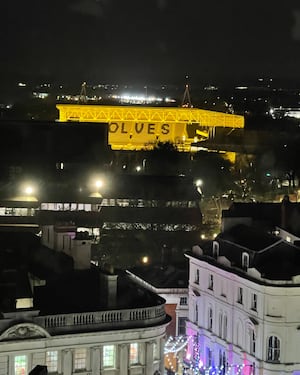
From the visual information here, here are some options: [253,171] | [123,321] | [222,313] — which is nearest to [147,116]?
[253,171]

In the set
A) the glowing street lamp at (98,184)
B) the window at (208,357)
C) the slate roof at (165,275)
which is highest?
the glowing street lamp at (98,184)

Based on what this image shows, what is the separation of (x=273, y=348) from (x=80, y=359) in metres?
9.15

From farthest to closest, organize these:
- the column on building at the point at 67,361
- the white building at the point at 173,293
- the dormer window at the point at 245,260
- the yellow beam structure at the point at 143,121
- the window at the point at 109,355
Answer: the yellow beam structure at the point at 143,121
the white building at the point at 173,293
the dormer window at the point at 245,260
the window at the point at 109,355
the column on building at the point at 67,361

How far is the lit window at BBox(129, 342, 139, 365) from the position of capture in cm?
2027

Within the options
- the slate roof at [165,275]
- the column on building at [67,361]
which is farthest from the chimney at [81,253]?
the slate roof at [165,275]

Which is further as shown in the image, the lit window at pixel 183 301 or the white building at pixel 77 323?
the lit window at pixel 183 301

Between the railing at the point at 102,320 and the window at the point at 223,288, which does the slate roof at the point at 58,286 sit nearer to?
the railing at the point at 102,320

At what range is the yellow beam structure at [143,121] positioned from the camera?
7606 centimetres

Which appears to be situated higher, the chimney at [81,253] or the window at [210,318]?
the chimney at [81,253]

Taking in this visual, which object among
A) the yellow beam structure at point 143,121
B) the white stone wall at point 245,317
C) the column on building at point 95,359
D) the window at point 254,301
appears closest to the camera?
the column on building at point 95,359

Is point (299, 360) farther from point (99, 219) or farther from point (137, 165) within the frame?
point (137, 165)

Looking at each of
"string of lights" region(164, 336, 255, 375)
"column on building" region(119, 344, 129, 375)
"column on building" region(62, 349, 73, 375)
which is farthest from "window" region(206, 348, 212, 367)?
"column on building" region(62, 349, 73, 375)

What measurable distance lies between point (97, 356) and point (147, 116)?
5816cm

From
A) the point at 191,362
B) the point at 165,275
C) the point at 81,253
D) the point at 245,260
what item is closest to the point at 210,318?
the point at 191,362
